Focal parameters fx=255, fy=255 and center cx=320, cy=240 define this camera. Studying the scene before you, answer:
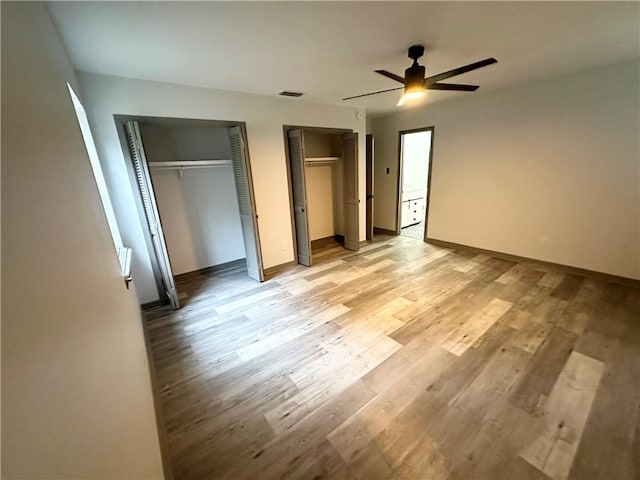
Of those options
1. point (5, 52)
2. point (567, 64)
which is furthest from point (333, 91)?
point (5, 52)

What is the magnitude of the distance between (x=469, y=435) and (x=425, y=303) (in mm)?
1442

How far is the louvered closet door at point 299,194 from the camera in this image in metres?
3.54

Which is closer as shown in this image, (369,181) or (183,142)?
(183,142)

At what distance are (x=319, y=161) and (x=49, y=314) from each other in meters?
4.39

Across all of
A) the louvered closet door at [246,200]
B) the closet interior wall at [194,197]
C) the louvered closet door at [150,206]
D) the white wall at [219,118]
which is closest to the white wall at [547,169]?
the white wall at [219,118]

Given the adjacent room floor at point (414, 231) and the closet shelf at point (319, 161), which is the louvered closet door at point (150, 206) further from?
the adjacent room floor at point (414, 231)

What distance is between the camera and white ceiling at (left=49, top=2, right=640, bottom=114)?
5.12 ft

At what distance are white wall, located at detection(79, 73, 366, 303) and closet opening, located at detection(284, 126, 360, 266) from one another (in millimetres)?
137

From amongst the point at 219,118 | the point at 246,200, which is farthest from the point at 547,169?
the point at 219,118

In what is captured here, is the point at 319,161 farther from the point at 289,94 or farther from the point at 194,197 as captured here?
the point at 194,197

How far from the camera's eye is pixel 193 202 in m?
3.64

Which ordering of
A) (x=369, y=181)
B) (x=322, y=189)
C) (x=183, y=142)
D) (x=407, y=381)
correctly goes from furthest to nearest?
1. (x=322, y=189)
2. (x=369, y=181)
3. (x=183, y=142)
4. (x=407, y=381)

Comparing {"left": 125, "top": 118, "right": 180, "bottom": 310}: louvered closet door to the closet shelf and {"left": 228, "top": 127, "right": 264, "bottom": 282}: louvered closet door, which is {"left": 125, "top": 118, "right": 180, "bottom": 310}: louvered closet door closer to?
{"left": 228, "top": 127, "right": 264, "bottom": 282}: louvered closet door

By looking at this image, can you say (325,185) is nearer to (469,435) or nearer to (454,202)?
(454,202)
